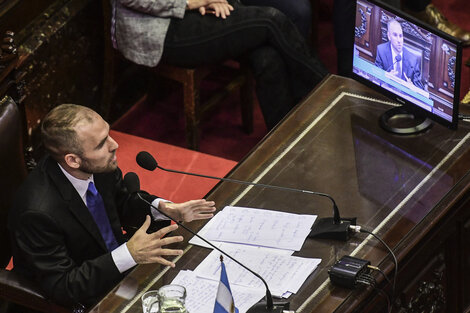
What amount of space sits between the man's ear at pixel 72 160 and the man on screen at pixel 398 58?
1.11 meters

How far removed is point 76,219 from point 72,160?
0.60 ft

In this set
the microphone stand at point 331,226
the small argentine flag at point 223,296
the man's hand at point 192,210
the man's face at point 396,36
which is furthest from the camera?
the man's face at point 396,36

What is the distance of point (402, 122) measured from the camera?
144 inches

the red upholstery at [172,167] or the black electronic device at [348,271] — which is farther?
the red upholstery at [172,167]

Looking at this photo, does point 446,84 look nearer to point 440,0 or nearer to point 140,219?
point 140,219

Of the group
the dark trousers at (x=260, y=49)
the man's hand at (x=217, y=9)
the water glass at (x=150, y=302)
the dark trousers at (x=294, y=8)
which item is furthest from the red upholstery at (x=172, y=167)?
the water glass at (x=150, y=302)

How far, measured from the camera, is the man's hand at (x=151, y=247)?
3084 millimetres

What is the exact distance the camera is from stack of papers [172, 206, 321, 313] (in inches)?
117

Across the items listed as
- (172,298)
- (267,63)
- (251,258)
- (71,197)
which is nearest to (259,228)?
(251,258)

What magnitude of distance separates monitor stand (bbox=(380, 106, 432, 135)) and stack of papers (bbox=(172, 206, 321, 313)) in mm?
544

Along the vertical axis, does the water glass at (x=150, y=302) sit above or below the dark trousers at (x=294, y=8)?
above

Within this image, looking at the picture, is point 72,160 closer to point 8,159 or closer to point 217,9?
point 8,159

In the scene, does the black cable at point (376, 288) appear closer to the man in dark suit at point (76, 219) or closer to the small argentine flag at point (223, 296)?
the small argentine flag at point (223, 296)

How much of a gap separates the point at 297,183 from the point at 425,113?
514 mm
